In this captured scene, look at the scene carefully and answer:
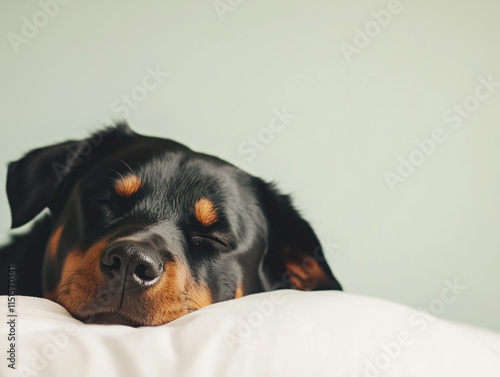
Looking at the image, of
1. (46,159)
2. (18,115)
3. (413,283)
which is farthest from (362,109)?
(18,115)

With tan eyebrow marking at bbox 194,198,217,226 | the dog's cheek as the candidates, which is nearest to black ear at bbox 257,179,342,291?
tan eyebrow marking at bbox 194,198,217,226

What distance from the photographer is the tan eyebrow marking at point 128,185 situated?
136cm

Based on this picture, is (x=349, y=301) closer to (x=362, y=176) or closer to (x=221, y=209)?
(x=221, y=209)

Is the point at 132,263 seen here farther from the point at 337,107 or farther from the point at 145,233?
the point at 337,107

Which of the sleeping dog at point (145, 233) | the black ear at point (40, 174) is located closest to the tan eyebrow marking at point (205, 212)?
the sleeping dog at point (145, 233)

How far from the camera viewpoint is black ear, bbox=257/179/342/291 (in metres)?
1.64

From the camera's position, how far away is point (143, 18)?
2023 millimetres

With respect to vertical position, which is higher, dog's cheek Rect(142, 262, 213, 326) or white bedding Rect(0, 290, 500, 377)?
white bedding Rect(0, 290, 500, 377)

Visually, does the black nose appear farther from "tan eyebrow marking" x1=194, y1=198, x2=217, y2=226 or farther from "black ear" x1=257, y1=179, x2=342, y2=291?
"black ear" x1=257, y1=179, x2=342, y2=291

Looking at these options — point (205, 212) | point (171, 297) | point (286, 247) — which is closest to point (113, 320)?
point (171, 297)

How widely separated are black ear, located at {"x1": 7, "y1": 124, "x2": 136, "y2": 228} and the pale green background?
45cm

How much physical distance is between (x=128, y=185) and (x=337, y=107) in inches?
42.4

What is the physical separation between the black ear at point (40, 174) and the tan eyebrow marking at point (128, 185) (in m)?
0.25

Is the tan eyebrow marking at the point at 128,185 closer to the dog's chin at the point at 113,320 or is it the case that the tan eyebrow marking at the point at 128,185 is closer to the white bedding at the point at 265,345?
the dog's chin at the point at 113,320
